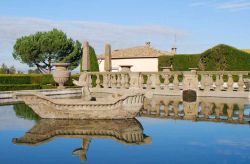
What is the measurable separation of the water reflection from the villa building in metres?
41.8

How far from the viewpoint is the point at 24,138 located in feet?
30.3

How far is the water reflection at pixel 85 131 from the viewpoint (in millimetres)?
8890

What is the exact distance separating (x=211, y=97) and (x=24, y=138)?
13.3m

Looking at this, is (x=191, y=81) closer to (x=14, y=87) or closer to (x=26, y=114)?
(x=26, y=114)

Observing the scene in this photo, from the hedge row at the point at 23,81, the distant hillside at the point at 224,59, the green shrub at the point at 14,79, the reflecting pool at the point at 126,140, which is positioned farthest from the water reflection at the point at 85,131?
the distant hillside at the point at 224,59

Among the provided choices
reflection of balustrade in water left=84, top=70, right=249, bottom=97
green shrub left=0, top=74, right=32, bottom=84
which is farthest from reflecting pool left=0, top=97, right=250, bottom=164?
green shrub left=0, top=74, right=32, bottom=84

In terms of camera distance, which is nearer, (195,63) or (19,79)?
(19,79)

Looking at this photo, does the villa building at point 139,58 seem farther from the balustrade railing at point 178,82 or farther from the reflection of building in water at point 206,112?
the reflection of building in water at point 206,112

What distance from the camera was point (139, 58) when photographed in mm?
55469

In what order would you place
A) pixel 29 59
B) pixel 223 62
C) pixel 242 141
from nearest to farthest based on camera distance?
pixel 242 141 < pixel 223 62 < pixel 29 59

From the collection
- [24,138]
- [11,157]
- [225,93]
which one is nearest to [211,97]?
[225,93]

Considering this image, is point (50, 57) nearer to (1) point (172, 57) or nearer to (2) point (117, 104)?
(1) point (172, 57)

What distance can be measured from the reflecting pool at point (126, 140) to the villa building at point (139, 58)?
40.7m

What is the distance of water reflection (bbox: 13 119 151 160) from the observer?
8.89 metres
